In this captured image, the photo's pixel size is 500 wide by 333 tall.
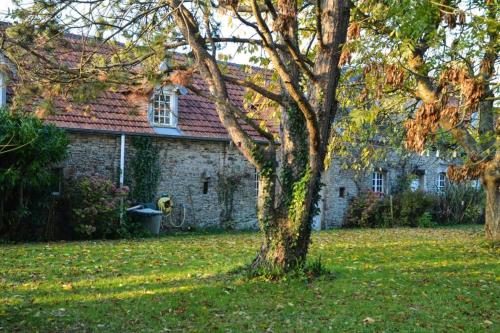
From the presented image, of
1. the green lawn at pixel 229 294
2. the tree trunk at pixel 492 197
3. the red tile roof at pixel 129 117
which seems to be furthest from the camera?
the red tile roof at pixel 129 117

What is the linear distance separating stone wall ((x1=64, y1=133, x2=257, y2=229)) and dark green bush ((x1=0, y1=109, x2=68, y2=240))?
1.61 metres

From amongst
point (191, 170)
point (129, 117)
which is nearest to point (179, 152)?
point (191, 170)

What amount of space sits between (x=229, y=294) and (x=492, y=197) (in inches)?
385

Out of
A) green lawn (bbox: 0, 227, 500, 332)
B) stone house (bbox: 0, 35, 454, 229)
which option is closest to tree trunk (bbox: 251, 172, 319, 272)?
green lawn (bbox: 0, 227, 500, 332)

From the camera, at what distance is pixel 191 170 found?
22234 millimetres

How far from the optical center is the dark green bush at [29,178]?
15.8m

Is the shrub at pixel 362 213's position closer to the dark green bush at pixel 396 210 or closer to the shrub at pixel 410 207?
the dark green bush at pixel 396 210

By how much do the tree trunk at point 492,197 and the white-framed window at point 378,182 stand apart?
12.2 metres

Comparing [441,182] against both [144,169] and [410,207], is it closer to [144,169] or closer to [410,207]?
[410,207]

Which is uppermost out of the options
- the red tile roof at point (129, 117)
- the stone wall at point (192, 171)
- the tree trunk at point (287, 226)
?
the red tile roof at point (129, 117)

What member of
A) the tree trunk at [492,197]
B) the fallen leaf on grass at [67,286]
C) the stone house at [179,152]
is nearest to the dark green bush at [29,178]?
the stone house at [179,152]

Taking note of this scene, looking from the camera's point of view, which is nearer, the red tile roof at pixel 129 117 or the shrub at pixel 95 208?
the shrub at pixel 95 208

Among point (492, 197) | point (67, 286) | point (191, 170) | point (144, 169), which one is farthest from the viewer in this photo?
point (191, 170)

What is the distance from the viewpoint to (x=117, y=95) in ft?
69.4
